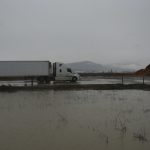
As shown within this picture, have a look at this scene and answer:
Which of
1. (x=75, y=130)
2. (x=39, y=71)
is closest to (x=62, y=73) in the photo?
(x=39, y=71)

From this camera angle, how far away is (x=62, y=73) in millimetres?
39062

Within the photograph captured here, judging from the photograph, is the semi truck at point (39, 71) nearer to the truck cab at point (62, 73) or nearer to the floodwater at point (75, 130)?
the truck cab at point (62, 73)

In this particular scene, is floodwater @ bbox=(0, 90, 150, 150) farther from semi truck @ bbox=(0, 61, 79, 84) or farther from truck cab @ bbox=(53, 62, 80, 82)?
truck cab @ bbox=(53, 62, 80, 82)

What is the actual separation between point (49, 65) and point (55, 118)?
91.2 ft

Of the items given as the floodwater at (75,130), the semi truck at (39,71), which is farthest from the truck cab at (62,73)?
the floodwater at (75,130)

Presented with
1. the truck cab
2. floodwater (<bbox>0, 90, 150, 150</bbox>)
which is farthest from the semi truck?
floodwater (<bbox>0, 90, 150, 150</bbox>)

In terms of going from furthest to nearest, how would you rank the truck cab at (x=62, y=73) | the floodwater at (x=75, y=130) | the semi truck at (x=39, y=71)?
the truck cab at (x=62, y=73)
the semi truck at (x=39, y=71)
the floodwater at (x=75, y=130)

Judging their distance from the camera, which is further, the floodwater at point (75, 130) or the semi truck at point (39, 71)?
the semi truck at point (39, 71)

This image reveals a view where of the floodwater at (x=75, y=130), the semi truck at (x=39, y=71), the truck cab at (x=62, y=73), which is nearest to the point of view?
the floodwater at (x=75, y=130)

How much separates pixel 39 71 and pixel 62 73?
2968mm

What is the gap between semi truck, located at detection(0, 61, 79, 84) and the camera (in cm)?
3794

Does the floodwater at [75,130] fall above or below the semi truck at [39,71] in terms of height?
below

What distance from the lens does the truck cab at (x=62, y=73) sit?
3878cm

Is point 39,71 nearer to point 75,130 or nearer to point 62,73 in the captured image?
point 62,73
